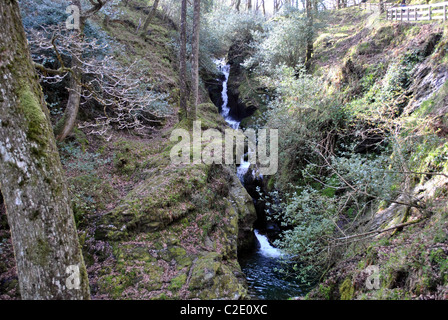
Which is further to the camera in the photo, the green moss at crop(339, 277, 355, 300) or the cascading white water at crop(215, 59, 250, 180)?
the cascading white water at crop(215, 59, 250, 180)

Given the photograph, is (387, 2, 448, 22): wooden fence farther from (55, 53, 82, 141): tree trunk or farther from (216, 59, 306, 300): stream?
(55, 53, 82, 141): tree trunk

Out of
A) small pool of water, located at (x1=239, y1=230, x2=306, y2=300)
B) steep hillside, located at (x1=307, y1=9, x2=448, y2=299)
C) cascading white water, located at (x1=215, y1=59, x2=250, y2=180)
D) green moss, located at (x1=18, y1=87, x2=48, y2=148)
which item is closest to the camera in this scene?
green moss, located at (x1=18, y1=87, x2=48, y2=148)

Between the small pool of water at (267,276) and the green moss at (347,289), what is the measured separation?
5.41ft

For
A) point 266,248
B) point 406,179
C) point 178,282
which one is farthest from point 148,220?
point 406,179

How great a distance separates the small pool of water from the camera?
296 inches

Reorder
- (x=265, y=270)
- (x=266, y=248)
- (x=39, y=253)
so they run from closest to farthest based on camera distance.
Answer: (x=39, y=253)
(x=265, y=270)
(x=266, y=248)

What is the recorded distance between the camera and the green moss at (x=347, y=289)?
193 inches

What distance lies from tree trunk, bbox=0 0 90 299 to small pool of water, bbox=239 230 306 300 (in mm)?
4669

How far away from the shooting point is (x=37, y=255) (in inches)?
132

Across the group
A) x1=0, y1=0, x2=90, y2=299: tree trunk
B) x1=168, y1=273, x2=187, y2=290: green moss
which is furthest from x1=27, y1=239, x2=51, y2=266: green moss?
x1=168, y1=273, x2=187, y2=290: green moss

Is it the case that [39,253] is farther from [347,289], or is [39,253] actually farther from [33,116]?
[347,289]

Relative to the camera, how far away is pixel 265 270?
8953 mm

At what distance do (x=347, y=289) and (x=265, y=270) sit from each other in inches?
165

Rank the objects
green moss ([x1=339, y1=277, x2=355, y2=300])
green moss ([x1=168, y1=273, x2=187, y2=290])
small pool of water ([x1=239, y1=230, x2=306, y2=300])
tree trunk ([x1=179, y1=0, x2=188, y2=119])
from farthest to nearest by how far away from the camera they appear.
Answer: tree trunk ([x1=179, y1=0, x2=188, y2=119]) < small pool of water ([x1=239, y1=230, x2=306, y2=300]) < green moss ([x1=168, y1=273, x2=187, y2=290]) < green moss ([x1=339, y1=277, x2=355, y2=300])
